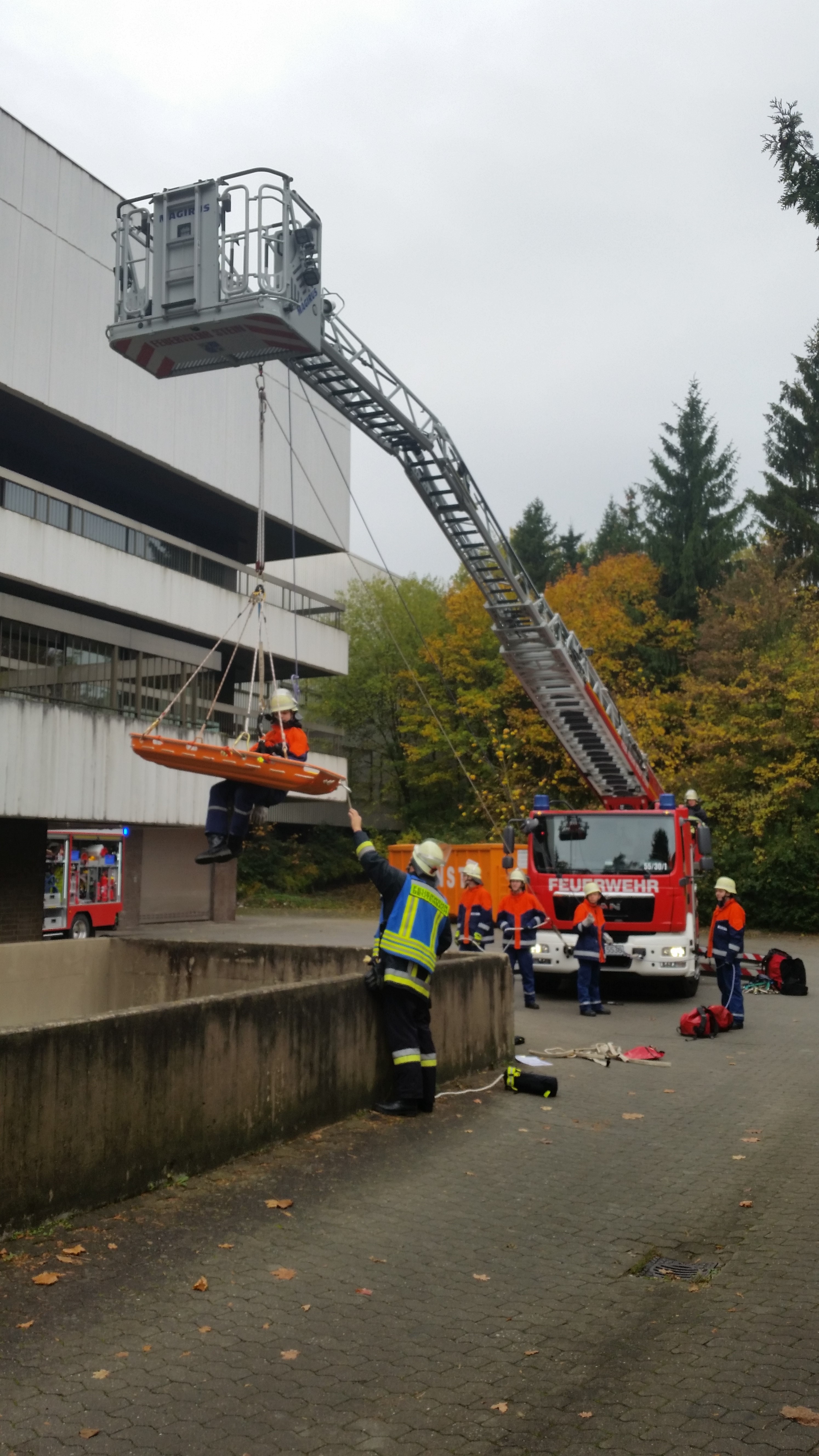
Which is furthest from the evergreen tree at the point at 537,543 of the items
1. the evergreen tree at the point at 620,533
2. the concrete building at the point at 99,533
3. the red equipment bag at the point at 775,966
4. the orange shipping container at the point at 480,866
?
the red equipment bag at the point at 775,966

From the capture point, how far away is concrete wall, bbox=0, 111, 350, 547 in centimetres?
2430

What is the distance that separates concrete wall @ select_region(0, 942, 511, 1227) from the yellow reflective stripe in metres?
0.27

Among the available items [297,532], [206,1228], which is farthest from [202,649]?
[206,1228]

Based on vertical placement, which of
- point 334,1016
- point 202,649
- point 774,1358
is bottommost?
point 774,1358

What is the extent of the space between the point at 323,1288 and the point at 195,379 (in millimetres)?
27737

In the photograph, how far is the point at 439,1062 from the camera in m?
10.1

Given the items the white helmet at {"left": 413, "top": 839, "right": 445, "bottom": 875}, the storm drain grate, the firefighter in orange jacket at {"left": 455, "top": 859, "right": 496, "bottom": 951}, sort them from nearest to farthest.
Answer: the storm drain grate, the white helmet at {"left": 413, "top": 839, "right": 445, "bottom": 875}, the firefighter in orange jacket at {"left": 455, "top": 859, "right": 496, "bottom": 951}

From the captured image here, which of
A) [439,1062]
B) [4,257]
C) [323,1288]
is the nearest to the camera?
[323,1288]

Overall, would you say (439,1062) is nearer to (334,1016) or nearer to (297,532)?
(334,1016)

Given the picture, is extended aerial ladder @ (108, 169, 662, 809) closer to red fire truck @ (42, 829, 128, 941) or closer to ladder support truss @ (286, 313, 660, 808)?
ladder support truss @ (286, 313, 660, 808)

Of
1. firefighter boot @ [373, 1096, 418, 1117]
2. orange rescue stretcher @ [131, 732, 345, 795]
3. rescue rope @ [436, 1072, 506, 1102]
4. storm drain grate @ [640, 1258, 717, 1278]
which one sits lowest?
storm drain grate @ [640, 1258, 717, 1278]

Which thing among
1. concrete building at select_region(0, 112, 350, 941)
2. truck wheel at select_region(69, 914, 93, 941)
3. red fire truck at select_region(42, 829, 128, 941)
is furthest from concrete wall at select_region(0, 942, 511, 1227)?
truck wheel at select_region(69, 914, 93, 941)

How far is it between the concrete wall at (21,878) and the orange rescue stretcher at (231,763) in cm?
1531

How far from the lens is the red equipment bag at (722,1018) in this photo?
14656mm
